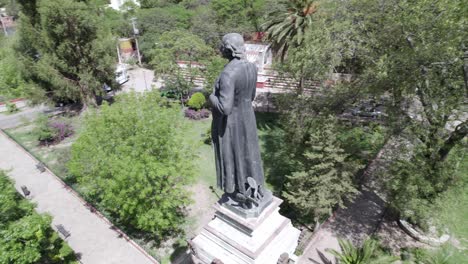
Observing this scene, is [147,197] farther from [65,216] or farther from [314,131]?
[314,131]

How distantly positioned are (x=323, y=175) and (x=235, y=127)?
7.92 meters

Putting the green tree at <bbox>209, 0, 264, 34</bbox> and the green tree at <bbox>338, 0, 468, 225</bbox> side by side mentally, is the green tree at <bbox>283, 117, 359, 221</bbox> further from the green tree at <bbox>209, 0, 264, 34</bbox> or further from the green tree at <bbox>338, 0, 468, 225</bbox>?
the green tree at <bbox>209, 0, 264, 34</bbox>

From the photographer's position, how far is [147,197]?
11703 mm

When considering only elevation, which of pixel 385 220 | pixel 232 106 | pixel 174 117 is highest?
pixel 232 106

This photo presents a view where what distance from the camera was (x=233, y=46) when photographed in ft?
18.0

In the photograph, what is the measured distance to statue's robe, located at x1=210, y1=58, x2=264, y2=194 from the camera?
5.41 metres

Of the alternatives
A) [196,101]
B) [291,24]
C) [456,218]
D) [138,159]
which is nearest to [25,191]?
[138,159]

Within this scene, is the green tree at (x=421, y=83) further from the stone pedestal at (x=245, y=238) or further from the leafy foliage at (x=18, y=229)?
the leafy foliage at (x=18, y=229)

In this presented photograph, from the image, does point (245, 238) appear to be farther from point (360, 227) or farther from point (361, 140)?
point (361, 140)

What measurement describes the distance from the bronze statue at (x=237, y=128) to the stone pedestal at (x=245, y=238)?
380 millimetres

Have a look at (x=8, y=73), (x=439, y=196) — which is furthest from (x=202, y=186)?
(x=8, y=73)

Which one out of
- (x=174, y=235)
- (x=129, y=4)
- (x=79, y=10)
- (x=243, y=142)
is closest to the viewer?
(x=243, y=142)

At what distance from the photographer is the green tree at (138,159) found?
433 inches

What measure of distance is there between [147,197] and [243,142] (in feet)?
23.4
